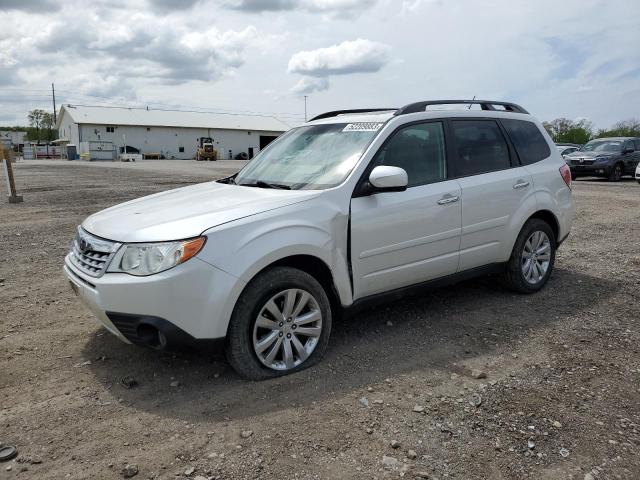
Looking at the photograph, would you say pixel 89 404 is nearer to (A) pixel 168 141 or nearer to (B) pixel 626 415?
(B) pixel 626 415

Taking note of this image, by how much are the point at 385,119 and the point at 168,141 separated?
7665 cm

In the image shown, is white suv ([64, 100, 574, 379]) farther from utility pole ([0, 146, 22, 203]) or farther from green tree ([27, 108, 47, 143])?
green tree ([27, 108, 47, 143])

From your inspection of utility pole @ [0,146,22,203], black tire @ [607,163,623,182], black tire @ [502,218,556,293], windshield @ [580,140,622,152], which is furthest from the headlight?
windshield @ [580,140,622,152]

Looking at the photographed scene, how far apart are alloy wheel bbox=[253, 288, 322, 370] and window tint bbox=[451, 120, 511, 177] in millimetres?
1916

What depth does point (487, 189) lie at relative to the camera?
4766 mm

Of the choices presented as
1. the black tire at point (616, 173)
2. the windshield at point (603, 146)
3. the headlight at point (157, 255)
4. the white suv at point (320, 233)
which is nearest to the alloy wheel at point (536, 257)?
the white suv at point (320, 233)

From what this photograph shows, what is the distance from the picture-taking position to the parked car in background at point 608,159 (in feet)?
67.5

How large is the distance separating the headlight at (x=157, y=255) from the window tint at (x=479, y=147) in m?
2.52

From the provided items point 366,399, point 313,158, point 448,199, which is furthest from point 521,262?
point 366,399

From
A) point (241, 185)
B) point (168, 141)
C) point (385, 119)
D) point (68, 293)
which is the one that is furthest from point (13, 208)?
point (168, 141)

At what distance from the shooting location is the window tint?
4.72m

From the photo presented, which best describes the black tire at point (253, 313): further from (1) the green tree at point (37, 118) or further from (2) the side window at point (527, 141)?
(1) the green tree at point (37, 118)

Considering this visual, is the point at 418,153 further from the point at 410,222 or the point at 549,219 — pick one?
the point at 549,219

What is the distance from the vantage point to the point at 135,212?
3.85m
